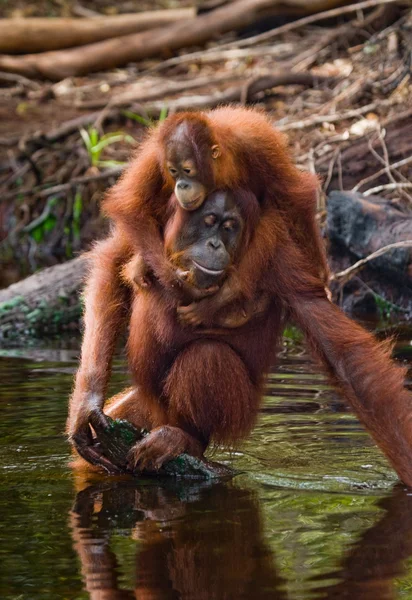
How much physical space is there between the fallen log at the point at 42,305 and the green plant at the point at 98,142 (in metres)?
2.81

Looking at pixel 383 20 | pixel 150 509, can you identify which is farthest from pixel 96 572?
pixel 383 20

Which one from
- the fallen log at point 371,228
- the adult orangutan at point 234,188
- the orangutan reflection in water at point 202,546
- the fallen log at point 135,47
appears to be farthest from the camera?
the fallen log at point 135,47

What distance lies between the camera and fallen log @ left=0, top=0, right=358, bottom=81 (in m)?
11.5

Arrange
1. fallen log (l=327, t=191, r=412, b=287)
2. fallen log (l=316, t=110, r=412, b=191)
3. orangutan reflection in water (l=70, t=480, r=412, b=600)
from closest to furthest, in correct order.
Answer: orangutan reflection in water (l=70, t=480, r=412, b=600), fallen log (l=327, t=191, r=412, b=287), fallen log (l=316, t=110, r=412, b=191)

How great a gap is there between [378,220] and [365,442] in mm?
2970

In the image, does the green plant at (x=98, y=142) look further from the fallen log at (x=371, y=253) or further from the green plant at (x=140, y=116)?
the fallen log at (x=371, y=253)

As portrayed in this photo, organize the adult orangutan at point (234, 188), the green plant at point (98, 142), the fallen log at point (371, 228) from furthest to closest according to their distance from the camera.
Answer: the green plant at point (98, 142) → the fallen log at point (371, 228) → the adult orangutan at point (234, 188)

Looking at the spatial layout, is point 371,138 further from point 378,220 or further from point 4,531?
point 4,531

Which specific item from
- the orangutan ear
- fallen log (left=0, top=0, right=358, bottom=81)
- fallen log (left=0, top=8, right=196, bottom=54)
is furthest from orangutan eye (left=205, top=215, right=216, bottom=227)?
fallen log (left=0, top=8, right=196, bottom=54)

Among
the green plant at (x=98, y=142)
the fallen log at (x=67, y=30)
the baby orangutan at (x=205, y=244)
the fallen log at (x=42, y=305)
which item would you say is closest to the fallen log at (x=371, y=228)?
the fallen log at (x=42, y=305)

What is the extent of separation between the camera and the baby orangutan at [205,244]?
3740 mm

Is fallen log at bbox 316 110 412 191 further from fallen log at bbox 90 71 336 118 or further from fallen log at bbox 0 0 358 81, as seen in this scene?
fallen log at bbox 0 0 358 81

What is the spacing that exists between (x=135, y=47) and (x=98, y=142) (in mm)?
1779

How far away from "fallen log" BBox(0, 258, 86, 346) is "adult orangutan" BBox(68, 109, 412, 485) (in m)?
3.09
